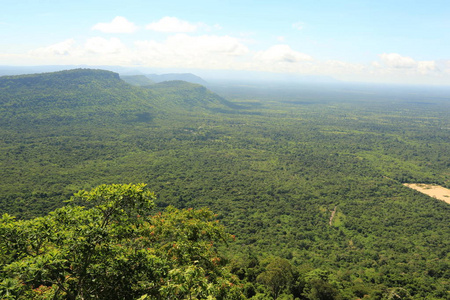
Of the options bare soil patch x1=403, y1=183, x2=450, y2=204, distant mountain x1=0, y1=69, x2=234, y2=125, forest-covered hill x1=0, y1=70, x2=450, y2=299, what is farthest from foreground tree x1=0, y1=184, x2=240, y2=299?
distant mountain x1=0, y1=69, x2=234, y2=125

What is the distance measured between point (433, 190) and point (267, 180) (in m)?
62.1

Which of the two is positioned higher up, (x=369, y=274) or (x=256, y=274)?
(x=256, y=274)

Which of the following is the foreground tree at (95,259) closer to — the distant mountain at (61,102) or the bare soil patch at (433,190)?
the bare soil patch at (433,190)

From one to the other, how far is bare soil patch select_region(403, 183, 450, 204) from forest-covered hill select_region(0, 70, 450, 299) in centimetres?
491

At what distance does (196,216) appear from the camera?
676 inches

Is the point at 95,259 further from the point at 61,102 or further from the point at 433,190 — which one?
the point at 61,102

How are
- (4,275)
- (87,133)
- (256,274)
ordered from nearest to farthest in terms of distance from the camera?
(4,275) < (256,274) < (87,133)

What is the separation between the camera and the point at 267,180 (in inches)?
3588

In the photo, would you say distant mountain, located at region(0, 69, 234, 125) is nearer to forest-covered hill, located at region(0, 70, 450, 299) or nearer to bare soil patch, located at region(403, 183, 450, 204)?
forest-covered hill, located at region(0, 70, 450, 299)

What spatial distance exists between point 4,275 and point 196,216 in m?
10.6

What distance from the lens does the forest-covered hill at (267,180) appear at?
45750mm

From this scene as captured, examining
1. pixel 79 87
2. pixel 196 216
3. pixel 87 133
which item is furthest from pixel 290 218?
pixel 79 87

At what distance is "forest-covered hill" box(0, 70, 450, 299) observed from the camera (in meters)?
45.8

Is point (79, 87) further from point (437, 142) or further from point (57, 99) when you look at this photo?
point (437, 142)
